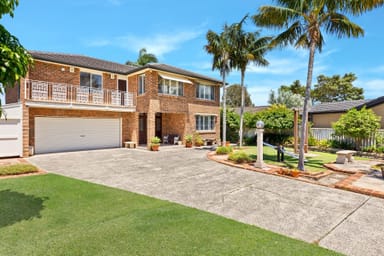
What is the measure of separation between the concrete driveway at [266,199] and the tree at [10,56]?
487 centimetres

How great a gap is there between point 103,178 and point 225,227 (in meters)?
6.26

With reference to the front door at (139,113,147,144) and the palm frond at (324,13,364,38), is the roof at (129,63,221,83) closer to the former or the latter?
the front door at (139,113,147,144)

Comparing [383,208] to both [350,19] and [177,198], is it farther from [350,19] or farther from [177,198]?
[350,19]

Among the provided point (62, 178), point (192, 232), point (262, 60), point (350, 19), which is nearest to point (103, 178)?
point (62, 178)

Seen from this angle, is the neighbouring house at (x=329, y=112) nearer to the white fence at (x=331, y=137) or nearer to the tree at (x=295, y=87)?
the white fence at (x=331, y=137)

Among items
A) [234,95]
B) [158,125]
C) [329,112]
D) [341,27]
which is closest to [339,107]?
[329,112]

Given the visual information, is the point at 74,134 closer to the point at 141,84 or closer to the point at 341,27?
→ the point at 141,84

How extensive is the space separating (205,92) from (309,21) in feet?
47.3

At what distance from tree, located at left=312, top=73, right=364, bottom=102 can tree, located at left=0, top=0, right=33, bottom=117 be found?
187 feet

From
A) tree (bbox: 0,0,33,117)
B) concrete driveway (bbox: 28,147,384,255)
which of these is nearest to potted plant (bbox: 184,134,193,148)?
concrete driveway (bbox: 28,147,384,255)

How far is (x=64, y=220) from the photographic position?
492 cm

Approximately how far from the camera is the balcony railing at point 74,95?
582 inches

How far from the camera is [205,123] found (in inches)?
942

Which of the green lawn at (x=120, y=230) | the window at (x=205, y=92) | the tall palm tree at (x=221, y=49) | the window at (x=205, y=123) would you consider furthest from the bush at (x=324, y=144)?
the green lawn at (x=120, y=230)
